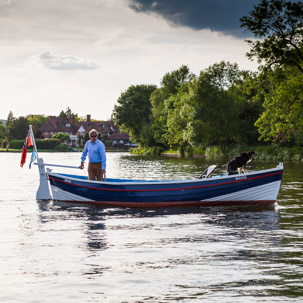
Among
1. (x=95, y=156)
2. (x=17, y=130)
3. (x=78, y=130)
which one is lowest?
(x=95, y=156)

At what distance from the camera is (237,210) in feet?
53.6

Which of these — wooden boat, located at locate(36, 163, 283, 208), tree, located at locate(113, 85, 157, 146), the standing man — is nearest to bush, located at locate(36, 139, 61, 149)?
tree, located at locate(113, 85, 157, 146)

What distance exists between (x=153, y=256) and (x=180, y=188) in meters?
7.36

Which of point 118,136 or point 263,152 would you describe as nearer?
point 263,152

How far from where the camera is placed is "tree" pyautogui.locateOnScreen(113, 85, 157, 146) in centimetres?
10419

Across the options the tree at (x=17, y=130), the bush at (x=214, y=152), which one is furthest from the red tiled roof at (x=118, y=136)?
the bush at (x=214, y=152)

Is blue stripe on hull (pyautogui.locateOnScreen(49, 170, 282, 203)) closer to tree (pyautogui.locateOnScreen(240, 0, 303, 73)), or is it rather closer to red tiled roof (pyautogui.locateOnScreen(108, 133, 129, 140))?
tree (pyautogui.locateOnScreen(240, 0, 303, 73))

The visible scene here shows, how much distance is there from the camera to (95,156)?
17172mm

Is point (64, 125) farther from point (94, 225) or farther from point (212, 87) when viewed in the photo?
point (94, 225)

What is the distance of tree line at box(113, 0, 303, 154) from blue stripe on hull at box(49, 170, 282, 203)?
29481 millimetres

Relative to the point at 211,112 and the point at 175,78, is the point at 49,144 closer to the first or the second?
the point at 175,78

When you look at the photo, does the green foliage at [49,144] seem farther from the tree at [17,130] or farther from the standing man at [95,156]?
the standing man at [95,156]

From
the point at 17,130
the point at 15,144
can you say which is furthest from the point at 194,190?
the point at 17,130

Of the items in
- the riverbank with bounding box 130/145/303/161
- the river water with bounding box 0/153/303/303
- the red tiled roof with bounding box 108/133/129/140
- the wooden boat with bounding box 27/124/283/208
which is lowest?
the river water with bounding box 0/153/303/303
